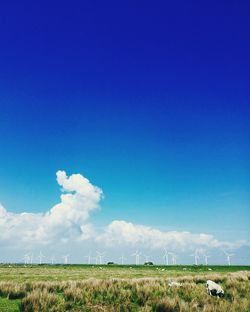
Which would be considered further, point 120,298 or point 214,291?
point 214,291

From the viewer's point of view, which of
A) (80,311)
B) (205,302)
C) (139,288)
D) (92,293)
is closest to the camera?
(80,311)

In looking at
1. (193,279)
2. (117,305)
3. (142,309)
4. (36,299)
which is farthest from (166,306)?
(193,279)

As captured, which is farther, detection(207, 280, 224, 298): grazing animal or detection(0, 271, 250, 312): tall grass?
detection(207, 280, 224, 298): grazing animal

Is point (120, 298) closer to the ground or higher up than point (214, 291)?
closer to the ground

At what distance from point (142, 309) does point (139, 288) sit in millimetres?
5539

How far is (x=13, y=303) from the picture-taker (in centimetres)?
2033

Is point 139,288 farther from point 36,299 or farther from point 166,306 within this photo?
point 36,299

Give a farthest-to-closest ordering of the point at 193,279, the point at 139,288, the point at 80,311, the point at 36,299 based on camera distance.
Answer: the point at 193,279 < the point at 139,288 < the point at 36,299 < the point at 80,311

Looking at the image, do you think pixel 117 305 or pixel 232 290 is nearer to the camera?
pixel 117 305

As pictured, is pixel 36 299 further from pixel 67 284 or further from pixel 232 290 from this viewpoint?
pixel 232 290

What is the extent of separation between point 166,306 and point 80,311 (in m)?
5.06

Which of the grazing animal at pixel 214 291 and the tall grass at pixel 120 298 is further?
the grazing animal at pixel 214 291

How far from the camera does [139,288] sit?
25.3m

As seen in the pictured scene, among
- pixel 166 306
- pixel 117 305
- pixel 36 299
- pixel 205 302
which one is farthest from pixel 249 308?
pixel 36 299
